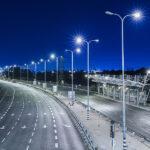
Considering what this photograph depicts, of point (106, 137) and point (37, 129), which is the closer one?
point (106, 137)

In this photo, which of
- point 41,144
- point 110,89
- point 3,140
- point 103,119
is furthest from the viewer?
point 110,89

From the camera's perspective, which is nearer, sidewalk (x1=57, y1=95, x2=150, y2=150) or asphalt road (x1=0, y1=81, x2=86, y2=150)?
sidewalk (x1=57, y1=95, x2=150, y2=150)

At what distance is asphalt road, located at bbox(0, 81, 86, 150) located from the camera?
159 feet

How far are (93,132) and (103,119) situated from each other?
50.4ft

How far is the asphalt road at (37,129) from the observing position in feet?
159

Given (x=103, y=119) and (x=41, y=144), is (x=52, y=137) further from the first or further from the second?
(x=103, y=119)

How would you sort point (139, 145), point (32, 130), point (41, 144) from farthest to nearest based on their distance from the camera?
point (32, 130)
point (41, 144)
point (139, 145)

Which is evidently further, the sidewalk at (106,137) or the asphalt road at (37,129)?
the asphalt road at (37,129)

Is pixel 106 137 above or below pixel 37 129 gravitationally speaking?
above

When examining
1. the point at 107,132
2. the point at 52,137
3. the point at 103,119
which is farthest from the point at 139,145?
the point at 103,119

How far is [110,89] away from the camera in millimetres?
126062

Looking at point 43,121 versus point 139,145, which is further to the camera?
point 43,121

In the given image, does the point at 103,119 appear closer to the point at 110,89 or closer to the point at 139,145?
the point at 139,145

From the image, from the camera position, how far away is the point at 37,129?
6178 cm
